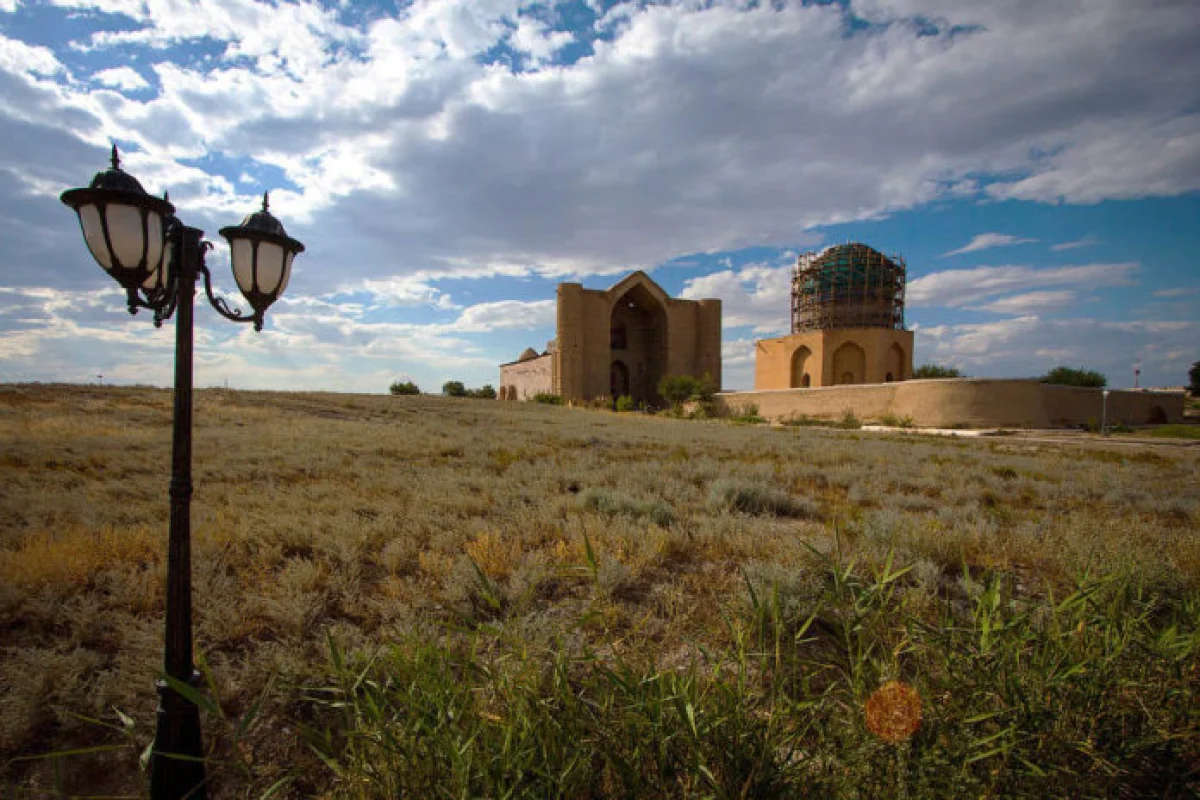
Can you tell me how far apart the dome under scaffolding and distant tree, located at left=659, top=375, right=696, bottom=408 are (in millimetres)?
9519

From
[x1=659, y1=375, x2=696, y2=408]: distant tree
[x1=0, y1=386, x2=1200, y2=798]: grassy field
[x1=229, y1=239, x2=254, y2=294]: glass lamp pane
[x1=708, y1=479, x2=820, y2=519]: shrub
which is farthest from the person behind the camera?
[x1=659, y1=375, x2=696, y2=408]: distant tree

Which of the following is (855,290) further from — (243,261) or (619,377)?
(243,261)

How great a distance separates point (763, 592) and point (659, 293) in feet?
103

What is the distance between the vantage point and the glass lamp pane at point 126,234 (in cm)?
228

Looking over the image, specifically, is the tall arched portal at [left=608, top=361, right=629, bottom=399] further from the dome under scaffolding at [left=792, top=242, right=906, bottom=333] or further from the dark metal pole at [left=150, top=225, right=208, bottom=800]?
the dark metal pole at [left=150, top=225, right=208, bottom=800]

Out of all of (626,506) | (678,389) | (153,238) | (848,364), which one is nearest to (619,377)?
(678,389)

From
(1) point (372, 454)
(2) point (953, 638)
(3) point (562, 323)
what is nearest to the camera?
(2) point (953, 638)

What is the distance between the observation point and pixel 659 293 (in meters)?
33.0

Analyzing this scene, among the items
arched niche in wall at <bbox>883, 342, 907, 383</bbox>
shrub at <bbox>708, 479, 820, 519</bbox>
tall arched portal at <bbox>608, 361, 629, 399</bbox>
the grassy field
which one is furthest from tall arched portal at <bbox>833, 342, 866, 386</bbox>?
shrub at <bbox>708, 479, 820, 519</bbox>

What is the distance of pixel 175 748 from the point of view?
195cm

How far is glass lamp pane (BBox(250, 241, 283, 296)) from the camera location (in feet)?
8.81

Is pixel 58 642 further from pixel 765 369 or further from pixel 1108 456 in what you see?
pixel 765 369

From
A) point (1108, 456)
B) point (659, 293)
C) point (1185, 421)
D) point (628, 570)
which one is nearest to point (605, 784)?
point (628, 570)

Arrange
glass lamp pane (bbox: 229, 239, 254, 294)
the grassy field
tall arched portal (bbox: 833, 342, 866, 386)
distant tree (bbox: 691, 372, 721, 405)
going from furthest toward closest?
tall arched portal (bbox: 833, 342, 866, 386) < distant tree (bbox: 691, 372, 721, 405) < glass lamp pane (bbox: 229, 239, 254, 294) < the grassy field
